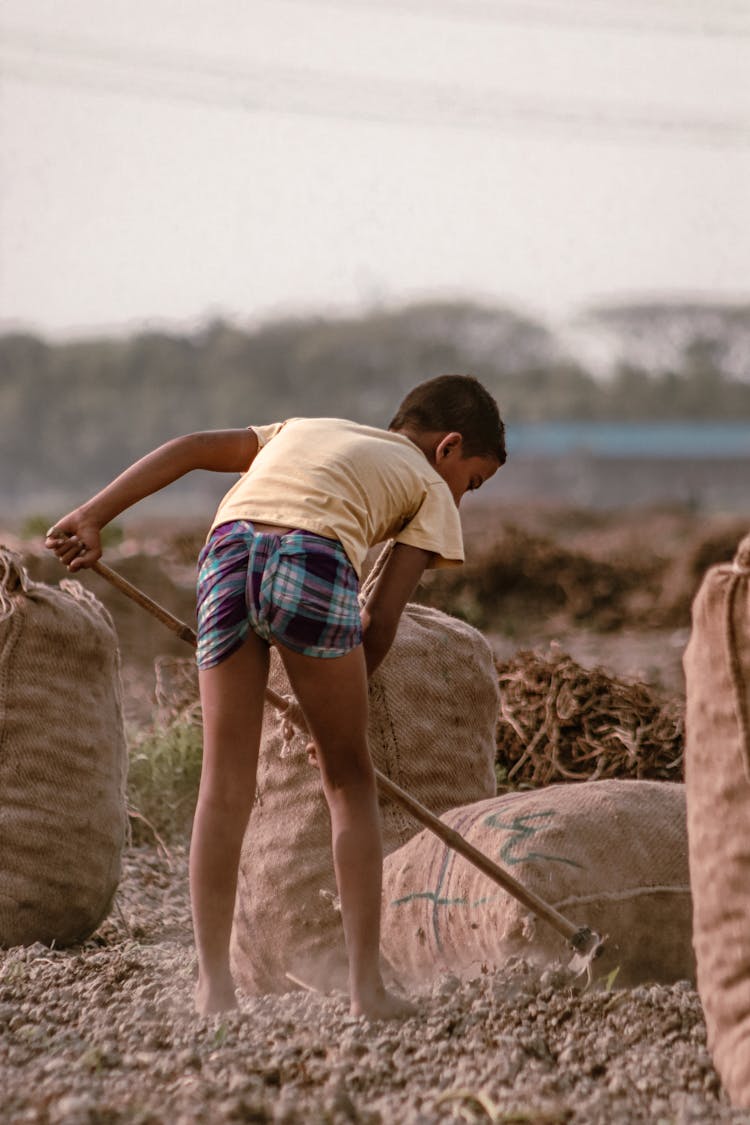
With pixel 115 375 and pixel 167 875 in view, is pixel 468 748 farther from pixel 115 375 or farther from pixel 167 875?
pixel 115 375

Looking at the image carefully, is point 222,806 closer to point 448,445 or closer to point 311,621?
point 311,621

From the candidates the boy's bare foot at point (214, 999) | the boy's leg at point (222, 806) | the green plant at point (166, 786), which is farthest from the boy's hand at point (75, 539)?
the green plant at point (166, 786)

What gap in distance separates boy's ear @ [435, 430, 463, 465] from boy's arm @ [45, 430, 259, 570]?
0.45 metres

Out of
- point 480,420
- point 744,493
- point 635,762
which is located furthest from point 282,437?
point 744,493

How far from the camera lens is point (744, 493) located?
118 feet

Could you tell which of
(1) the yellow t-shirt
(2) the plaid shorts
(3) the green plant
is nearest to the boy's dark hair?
(1) the yellow t-shirt

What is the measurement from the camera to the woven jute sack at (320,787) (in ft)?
12.4

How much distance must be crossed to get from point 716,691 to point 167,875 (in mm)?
3179

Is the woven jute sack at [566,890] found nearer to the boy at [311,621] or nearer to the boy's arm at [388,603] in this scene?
the boy at [311,621]

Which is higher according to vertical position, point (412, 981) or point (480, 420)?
point (480, 420)

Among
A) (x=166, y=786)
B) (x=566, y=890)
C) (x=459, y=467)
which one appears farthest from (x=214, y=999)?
(x=166, y=786)

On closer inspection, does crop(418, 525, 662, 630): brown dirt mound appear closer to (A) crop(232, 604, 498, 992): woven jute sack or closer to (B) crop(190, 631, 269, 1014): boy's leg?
(A) crop(232, 604, 498, 992): woven jute sack

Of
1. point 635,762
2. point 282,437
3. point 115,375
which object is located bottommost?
point 635,762

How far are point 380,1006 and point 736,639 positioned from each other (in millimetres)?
1075
